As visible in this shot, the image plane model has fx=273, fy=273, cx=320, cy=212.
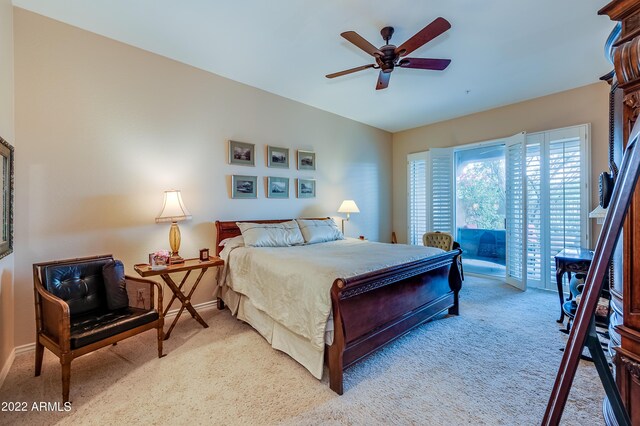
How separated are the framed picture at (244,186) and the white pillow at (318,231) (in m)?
0.82

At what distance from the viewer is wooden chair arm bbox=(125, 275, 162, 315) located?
249 centimetres

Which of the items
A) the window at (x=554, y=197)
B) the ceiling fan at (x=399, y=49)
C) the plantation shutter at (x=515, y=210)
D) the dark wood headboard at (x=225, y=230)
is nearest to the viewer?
the ceiling fan at (x=399, y=49)

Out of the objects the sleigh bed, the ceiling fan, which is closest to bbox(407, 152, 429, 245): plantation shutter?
the sleigh bed

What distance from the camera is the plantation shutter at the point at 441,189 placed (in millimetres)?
5375

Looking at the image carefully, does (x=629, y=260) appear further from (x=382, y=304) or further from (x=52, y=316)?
(x=52, y=316)

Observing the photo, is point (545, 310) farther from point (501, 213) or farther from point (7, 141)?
point (7, 141)

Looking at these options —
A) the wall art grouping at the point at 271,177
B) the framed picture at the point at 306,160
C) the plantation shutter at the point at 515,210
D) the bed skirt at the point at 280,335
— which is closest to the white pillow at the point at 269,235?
the wall art grouping at the point at 271,177

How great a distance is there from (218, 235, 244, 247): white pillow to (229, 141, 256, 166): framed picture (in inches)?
42.1

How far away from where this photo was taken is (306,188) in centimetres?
466

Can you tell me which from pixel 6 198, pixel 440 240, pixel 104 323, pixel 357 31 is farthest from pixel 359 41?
pixel 440 240

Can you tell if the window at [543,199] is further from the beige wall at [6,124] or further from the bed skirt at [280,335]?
the beige wall at [6,124]

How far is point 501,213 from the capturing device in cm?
512

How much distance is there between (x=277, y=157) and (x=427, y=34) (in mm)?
2612

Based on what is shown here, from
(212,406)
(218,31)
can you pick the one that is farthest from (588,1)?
(212,406)
